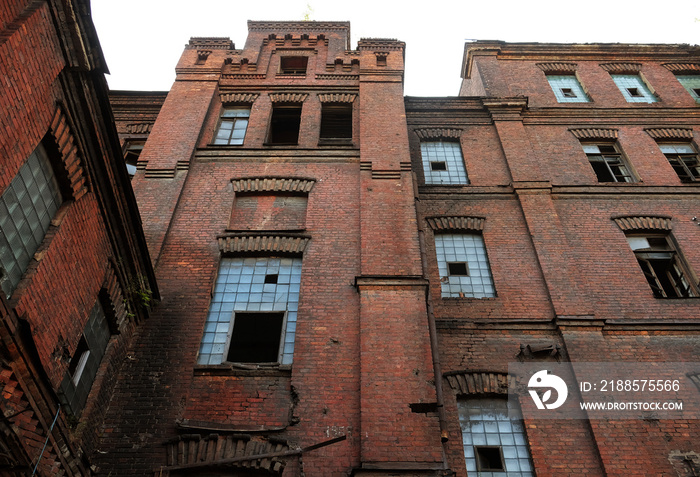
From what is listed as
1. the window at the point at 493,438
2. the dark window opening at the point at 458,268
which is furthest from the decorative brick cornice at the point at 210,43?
the window at the point at 493,438

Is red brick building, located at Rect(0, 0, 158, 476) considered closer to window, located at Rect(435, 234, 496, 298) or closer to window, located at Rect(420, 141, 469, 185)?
window, located at Rect(435, 234, 496, 298)

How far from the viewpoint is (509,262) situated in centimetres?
1102

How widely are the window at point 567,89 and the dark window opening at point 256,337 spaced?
12.4 meters

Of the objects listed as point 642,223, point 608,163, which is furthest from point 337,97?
point 642,223

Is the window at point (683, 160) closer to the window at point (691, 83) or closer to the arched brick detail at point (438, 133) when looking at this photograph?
the window at point (691, 83)

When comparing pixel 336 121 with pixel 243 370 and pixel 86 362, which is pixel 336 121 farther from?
pixel 86 362

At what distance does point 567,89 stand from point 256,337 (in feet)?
44.6

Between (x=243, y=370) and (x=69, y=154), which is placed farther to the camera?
(x=243, y=370)

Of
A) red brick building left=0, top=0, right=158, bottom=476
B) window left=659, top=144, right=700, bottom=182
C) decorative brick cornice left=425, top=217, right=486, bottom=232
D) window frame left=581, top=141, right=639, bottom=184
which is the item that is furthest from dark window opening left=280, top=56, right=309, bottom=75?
window left=659, top=144, right=700, bottom=182

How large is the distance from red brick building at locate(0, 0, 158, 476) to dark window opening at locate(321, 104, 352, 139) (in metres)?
7.58

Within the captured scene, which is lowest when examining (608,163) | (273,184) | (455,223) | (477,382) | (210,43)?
(477,382)

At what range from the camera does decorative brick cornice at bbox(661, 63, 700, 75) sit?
17609 mm

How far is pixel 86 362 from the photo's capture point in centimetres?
715

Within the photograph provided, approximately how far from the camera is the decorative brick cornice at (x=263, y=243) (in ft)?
32.3
